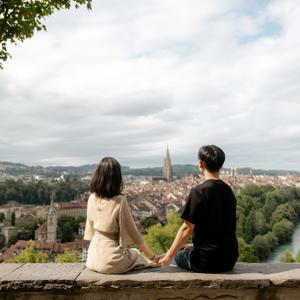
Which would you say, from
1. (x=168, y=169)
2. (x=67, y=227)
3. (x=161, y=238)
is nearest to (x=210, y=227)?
(x=161, y=238)

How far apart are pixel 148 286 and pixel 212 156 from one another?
930 mm

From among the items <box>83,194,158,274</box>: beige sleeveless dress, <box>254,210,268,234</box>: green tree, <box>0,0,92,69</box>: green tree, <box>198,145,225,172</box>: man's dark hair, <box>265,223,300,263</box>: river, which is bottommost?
<box>265,223,300,263</box>: river

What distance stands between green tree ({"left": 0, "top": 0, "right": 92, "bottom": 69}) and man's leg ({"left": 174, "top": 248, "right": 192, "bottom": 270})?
3.45m

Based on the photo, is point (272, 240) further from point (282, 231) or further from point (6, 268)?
point (6, 268)

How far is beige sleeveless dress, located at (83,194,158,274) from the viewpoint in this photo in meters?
3.05

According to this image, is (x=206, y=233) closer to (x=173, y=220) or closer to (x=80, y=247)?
(x=173, y=220)

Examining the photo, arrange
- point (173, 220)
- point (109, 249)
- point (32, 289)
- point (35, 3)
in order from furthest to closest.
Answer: point (173, 220) < point (35, 3) < point (109, 249) < point (32, 289)

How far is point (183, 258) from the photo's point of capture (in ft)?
10.5

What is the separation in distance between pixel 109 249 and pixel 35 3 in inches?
140

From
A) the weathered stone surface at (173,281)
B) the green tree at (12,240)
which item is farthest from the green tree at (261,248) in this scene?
the weathered stone surface at (173,281)

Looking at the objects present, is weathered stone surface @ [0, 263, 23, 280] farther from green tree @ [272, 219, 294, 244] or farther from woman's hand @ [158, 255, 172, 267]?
green tree @ [272, 219, 294, 244]

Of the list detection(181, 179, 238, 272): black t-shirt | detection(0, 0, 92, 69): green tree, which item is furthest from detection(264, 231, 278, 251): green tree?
detection(181, 179, 238, 272): black t-shirt

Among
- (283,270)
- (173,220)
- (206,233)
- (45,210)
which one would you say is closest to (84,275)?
(206,233)

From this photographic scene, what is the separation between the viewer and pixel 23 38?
568cm
